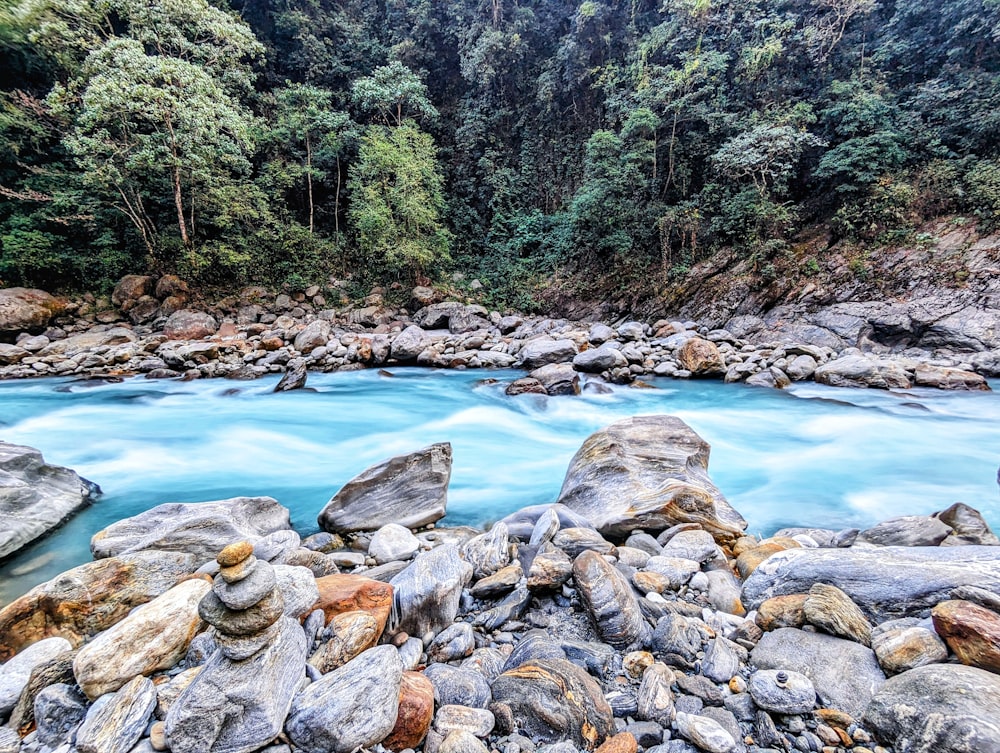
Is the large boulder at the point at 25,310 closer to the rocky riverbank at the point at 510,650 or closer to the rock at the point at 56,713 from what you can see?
the rocky riverbank at the point at 510,650

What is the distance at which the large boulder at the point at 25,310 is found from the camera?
11305 mm

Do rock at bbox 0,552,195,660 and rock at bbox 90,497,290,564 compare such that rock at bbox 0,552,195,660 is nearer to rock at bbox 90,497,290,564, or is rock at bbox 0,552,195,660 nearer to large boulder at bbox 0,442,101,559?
rock at bbox 90,497,290,564

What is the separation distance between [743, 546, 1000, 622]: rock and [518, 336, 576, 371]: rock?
840cm

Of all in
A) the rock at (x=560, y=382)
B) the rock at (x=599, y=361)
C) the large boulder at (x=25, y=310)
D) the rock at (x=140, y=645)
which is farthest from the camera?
the large boulder at (x=25, y=310)

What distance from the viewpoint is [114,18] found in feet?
49.3

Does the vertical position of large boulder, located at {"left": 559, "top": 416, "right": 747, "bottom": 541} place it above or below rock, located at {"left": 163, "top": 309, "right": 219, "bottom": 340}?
below

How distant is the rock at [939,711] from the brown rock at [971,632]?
0.27ft

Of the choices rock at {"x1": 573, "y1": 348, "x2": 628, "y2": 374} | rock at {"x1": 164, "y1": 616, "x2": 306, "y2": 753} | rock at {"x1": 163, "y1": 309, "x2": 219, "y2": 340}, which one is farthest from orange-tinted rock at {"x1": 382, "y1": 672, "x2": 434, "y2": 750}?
rock at {"x1": 163, "y1": 309, "x2": 219, "y2": 340}

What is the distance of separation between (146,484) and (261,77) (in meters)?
22.7

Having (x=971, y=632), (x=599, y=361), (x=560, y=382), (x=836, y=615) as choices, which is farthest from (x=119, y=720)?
(x=599, y=361)

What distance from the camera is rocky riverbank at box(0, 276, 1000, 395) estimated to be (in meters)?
9.14

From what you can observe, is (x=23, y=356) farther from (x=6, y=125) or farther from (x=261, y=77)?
(x=261, y=77)

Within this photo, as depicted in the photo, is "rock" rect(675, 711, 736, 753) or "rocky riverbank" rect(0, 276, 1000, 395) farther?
"rocky riverbank" rect(0, 276, 1000, 395)

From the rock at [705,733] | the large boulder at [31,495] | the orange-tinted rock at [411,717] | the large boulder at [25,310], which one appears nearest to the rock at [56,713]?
the orange-tinted rock at [411,717]
